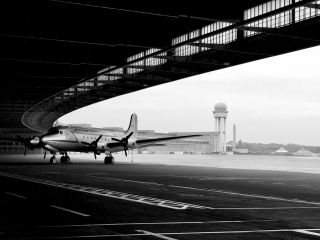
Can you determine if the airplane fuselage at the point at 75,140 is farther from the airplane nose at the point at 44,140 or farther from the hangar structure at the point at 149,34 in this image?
the hangar structure at the point at 149,34

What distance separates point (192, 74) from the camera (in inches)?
1892

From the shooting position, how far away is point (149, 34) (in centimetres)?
3622

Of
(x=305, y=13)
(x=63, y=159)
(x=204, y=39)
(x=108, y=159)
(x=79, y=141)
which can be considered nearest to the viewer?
(x=305, y=13)

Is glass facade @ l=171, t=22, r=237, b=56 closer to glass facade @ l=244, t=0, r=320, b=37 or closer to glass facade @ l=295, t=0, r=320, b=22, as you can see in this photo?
glass facade @ l=244, t=0, r=320, b=37

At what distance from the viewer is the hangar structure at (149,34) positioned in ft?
88.4

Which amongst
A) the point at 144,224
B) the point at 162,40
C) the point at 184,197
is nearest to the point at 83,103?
the point at 162,40

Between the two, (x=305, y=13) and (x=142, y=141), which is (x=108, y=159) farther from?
(x=305, y=13)

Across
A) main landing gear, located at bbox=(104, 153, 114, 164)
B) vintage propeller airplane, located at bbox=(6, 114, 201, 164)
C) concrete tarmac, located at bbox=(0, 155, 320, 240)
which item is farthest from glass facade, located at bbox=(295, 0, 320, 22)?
main landing gear, located at bbox=(104, 153, 114, 164)

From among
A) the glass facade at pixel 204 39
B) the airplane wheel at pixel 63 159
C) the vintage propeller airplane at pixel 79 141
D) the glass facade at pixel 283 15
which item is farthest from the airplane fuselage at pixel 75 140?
the glass facade at pixel 283 15

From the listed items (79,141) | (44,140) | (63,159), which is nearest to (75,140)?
(79,141)

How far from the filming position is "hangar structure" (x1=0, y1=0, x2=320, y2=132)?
26.9 m

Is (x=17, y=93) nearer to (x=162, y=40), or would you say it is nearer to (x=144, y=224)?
(x=162, y=40)

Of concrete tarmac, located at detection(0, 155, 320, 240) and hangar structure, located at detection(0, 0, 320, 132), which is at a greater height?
hangar structure, located at detection(0, 0, 320, 132)

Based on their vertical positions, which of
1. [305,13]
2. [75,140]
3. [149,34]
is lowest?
[75,140]
